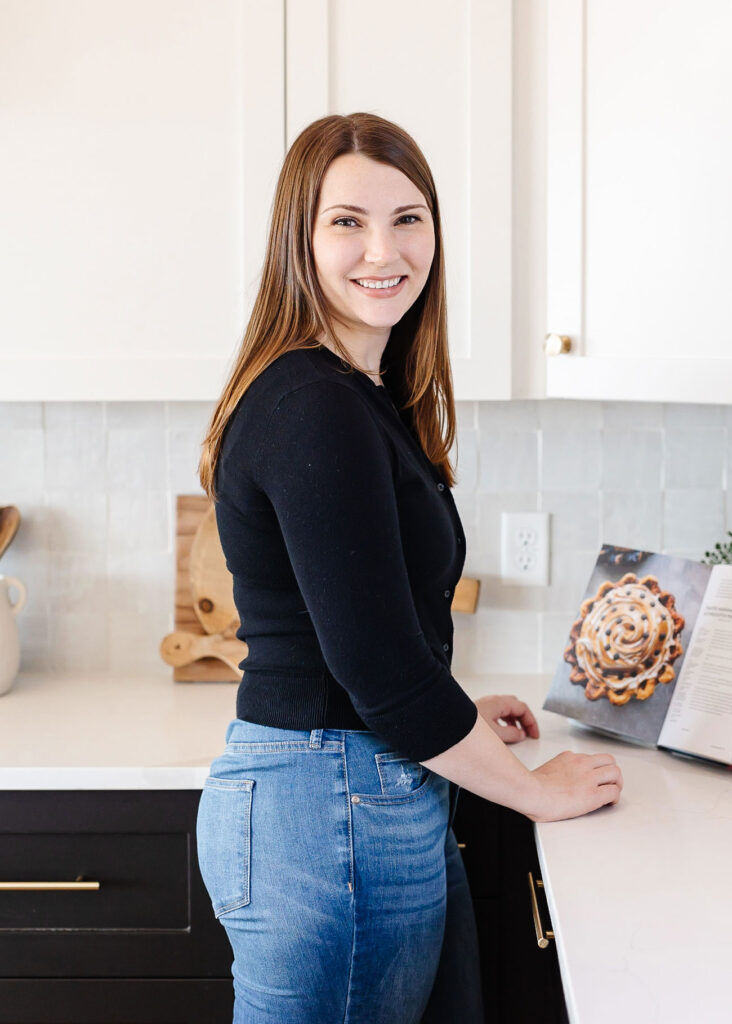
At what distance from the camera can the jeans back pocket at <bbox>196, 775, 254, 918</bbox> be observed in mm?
999

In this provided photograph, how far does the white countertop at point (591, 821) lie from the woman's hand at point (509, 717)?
2 cm

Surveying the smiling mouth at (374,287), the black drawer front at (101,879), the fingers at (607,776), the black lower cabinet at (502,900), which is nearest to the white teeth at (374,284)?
the smiling mouth at (374,287)

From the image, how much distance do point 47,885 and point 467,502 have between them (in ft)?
3.15

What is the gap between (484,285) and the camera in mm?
1531

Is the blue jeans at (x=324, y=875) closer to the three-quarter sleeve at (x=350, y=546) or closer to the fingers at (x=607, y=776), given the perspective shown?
the three-quarter sleeve at (x=350, y=546)

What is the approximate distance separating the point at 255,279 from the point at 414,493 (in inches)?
25.2

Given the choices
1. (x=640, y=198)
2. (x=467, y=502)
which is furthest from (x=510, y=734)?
(x=640, y=198)

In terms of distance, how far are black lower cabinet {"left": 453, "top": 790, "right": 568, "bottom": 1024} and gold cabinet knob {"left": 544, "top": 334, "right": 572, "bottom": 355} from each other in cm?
64

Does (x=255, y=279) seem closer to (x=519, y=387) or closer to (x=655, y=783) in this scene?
(x=519, y=387)

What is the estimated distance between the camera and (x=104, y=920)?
4.58 ft

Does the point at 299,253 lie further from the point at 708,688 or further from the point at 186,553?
the point at 186,553

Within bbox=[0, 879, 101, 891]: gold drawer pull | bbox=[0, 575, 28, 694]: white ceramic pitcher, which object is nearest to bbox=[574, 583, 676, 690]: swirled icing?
bbox=[0, 879, 101, 891]: gold drawer pull

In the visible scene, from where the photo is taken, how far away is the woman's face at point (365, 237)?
101 centimetres

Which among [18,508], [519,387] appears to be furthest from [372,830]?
[18,508]
